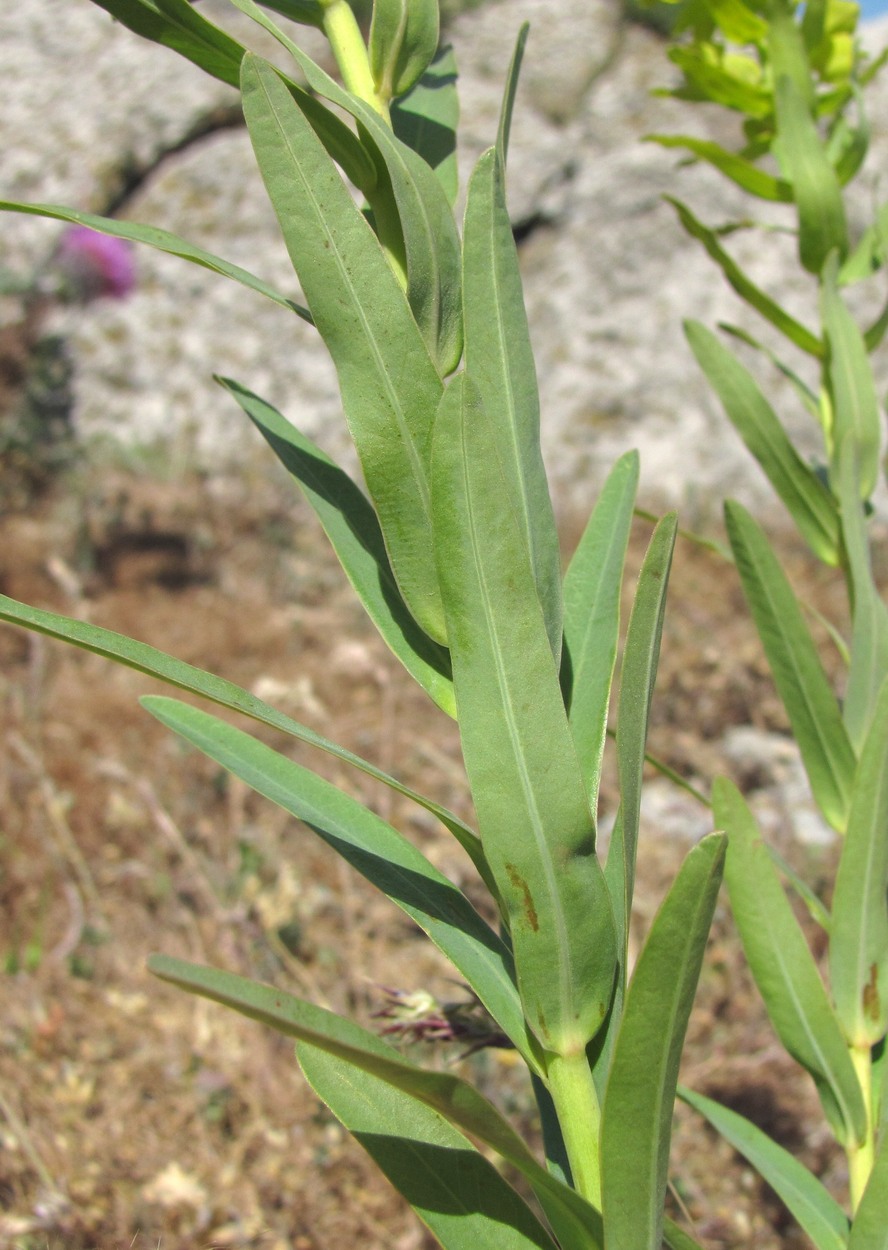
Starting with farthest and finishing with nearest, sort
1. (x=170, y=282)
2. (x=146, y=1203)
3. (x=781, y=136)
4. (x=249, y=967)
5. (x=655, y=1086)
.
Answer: (x=170, y=282)
(x=249, y=967)
(x=146, y=1203)
(x=781, y=136)
(x=655, y=1086)

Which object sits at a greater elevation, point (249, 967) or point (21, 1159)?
point (249, 967)

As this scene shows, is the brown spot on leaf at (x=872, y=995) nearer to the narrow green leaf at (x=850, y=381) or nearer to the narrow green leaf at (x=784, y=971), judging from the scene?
the narrow green leaf at (x=784, y=971)

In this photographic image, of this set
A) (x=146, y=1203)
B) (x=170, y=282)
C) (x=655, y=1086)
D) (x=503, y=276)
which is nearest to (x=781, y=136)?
(x=503, y=276)

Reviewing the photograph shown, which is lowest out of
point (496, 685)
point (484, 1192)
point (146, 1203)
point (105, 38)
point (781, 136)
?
point (146, 1203)

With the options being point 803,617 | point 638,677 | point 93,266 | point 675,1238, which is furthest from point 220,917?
point 93,266

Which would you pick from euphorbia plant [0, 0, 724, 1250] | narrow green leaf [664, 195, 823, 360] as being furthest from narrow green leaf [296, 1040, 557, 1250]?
narrow green leaf [664, 195, 823, 360]

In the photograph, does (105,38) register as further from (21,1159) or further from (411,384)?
(411,384)

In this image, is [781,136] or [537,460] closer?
[537,460]
